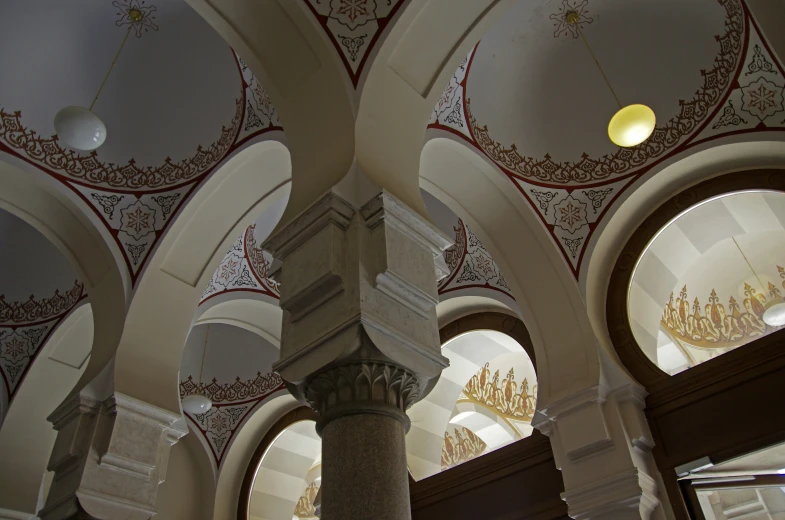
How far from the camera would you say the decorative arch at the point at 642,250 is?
216 inches

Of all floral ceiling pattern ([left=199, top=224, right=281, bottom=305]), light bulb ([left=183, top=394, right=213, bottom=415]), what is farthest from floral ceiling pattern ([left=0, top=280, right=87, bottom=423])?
light bulb ([left=183, top=394, right=213, bottom=415])

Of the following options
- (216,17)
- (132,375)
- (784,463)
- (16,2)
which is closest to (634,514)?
(784,463)

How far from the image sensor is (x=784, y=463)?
493 centimetres

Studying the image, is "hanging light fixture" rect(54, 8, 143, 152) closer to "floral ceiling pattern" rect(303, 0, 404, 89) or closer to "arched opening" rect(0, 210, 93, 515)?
"floral ceiling pattern" rect(303, 0, 404, 89)

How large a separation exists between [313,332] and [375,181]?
91 centimetres

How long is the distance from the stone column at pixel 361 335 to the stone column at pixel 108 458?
2.46 meters

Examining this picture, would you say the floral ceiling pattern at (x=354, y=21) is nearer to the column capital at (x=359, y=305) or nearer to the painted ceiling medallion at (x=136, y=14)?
the column capital at (x=359, y=305)

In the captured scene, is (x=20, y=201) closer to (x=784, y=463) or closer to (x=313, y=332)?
(x=313, y=332)

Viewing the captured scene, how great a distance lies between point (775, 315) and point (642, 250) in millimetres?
1166

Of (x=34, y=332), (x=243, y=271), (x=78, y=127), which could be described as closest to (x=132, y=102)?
(x=78, y=127)

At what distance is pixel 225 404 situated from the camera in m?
8.90

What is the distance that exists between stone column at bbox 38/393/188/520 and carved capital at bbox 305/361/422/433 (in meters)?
2.73

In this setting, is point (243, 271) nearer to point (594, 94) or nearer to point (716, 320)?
point (594, 94)

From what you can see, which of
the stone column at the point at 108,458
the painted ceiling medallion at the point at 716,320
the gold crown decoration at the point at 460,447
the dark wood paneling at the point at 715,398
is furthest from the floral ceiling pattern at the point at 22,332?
the painted ceiling medallion at the point at 716,320
